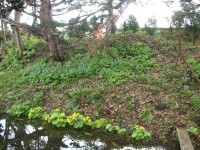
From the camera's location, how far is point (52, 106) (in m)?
7.99

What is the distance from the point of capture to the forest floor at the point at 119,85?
656 centimetres

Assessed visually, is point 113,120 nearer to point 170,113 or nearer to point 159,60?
point 170,113

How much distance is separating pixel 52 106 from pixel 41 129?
1.33 metres

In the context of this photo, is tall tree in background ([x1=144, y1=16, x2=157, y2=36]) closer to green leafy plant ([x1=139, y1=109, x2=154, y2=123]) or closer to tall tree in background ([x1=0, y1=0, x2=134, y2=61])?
tall tree in background ([x1=0, y1=0, x2=134, y2=61])

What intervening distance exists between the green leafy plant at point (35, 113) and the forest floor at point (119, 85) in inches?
11.1

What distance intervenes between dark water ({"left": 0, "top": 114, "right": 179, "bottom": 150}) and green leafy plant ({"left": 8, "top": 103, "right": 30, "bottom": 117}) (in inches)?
29.5

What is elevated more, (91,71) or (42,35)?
(42,35)

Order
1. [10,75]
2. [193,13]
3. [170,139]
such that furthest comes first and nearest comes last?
1. [10,75]
2. [193,13]
3. [170,139]

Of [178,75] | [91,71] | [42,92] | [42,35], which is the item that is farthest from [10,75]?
[178,75]

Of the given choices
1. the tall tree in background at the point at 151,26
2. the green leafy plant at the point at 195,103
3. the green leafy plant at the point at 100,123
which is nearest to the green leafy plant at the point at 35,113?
the green leafy plant at the point at 100,123

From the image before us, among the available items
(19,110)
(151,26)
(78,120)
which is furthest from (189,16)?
(151,26)

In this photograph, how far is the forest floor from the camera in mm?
6559

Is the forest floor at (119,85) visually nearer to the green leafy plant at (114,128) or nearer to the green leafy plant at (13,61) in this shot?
the green leafy plant at (13,61)

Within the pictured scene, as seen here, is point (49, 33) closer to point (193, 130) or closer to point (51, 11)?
point (51, 11)
